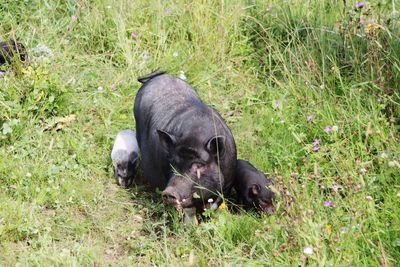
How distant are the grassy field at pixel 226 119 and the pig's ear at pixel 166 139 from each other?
445 mm

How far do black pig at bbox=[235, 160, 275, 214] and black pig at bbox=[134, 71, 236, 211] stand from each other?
0.41 ft

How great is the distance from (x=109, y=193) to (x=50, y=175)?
46 centimetres

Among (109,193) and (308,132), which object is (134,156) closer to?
(109,193)

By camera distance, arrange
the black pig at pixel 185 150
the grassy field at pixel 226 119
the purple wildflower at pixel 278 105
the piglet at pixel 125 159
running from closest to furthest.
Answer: the grassy field at pixel 226 119 → the black pig at pixel 185 150 → the piglet at pixel 125 159 → the purple wildflower at pixel 278 105

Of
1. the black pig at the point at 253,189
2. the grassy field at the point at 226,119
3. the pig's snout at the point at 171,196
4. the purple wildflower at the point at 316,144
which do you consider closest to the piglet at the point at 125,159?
the grassy field at the point at 226,119

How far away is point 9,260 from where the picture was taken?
4730mm

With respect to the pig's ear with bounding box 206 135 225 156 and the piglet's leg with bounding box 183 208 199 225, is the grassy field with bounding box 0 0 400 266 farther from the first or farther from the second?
the pig's ear with bounding box 206 135 225 156

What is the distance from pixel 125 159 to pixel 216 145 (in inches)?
47.3

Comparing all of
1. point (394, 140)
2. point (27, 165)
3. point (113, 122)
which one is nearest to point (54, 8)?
point (113, 122)

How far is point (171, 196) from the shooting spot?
4.73 m

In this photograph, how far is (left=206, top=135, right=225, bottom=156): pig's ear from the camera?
15.8 feet

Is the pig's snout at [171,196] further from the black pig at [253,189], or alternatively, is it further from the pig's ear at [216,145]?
the black pig at [253,189]

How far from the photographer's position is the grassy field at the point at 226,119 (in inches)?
166

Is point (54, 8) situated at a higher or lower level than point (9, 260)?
higher
